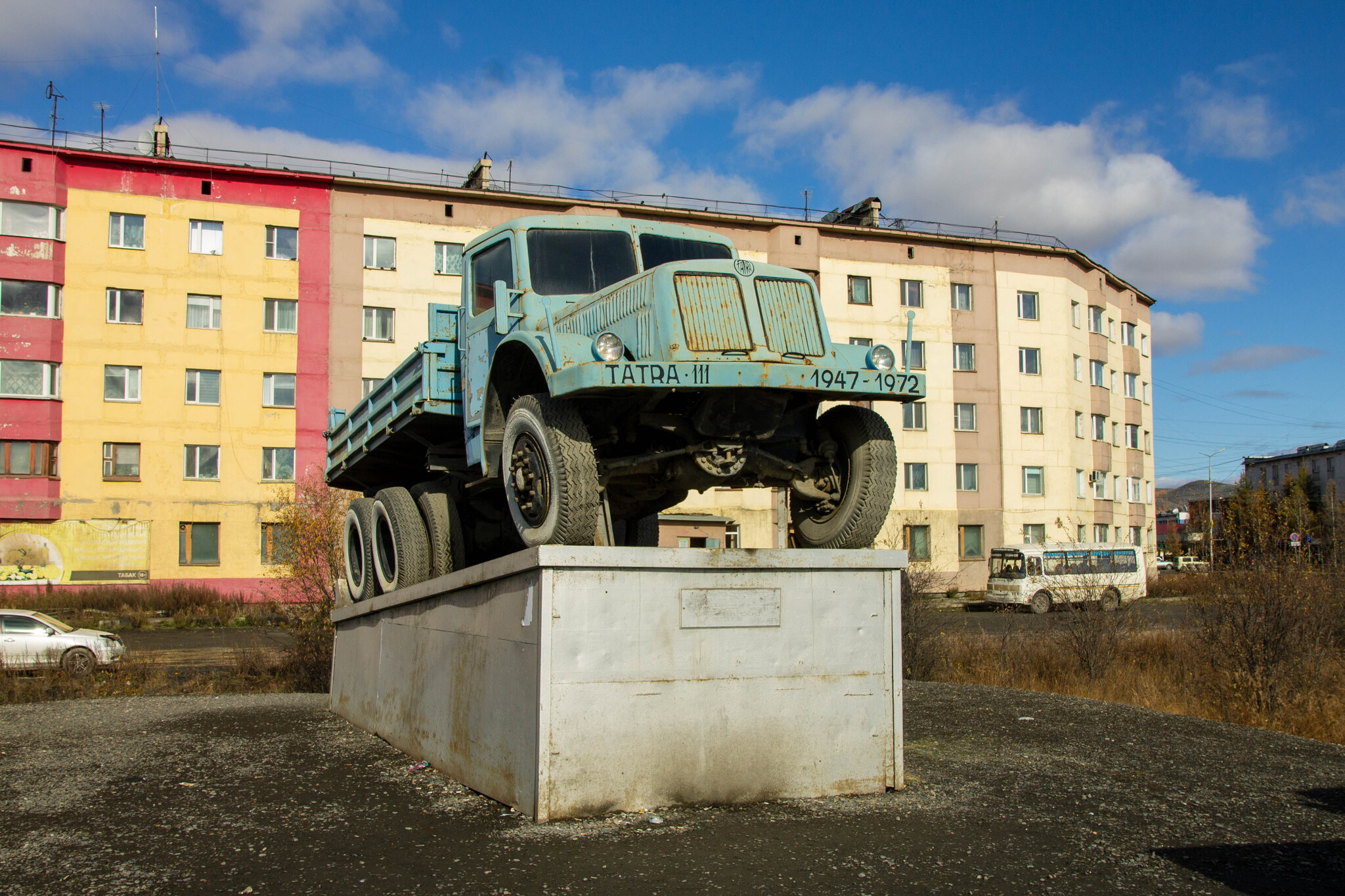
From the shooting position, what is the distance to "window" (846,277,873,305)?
37.4m

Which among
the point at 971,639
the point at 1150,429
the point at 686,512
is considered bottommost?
the point at 971,639

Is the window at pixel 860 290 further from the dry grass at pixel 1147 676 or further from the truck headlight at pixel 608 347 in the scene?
the truck headlight at pixel 608 347

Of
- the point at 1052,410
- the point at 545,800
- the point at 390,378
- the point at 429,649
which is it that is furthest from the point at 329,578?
the point at 1052,410

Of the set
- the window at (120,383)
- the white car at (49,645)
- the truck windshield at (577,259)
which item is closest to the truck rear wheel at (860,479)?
the truck windshield at (577,259)

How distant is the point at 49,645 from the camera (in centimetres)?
1689

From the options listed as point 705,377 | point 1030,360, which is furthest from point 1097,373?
point 705,377

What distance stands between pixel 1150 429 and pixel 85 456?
42.6m

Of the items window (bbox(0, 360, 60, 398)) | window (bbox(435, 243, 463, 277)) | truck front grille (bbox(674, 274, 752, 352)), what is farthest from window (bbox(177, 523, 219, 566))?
truck front grille (bbox(674, 274, 752, 352))

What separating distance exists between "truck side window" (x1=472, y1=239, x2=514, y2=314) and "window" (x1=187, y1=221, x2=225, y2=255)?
27.0 m

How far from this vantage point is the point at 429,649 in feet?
24.2

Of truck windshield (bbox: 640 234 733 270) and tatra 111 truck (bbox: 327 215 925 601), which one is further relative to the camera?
truck windshield (bbox: 640 234 733 270)

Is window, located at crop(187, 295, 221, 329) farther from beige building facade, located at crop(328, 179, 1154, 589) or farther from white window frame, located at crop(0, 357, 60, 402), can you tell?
beige building facade, located at crop(328, 179, 1154, 589)

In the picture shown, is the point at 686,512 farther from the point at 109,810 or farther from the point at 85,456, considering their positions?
the point at 109,810

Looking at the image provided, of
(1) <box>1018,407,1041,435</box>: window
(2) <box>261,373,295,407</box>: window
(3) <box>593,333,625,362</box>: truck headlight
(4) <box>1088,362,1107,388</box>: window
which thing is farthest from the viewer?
(4) <box>1088,362,1107,388</box>: window
